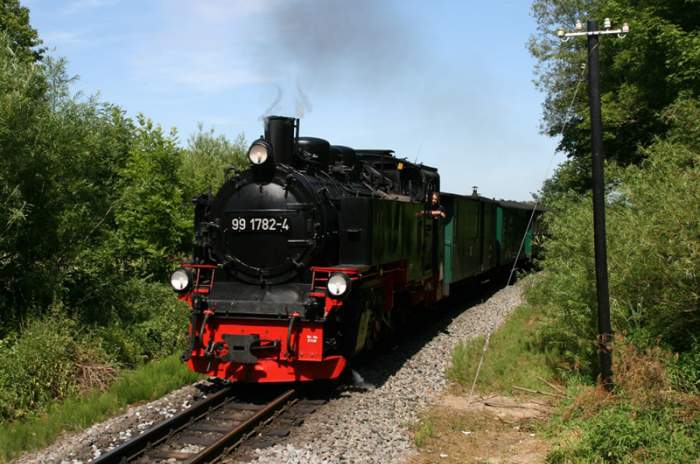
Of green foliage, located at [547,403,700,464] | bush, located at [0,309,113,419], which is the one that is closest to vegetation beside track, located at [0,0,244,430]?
bush, located at [0,309,113,419]

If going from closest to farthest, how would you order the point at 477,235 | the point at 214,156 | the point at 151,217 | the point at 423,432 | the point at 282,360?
the point at 423,432 → the point at 282,360 → the point at 151,217 → the point at 477,235 → the point at 214,156

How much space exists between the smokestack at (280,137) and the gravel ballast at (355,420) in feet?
9.54

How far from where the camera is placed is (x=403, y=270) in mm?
9695

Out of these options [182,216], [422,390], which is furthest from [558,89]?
[422,390]

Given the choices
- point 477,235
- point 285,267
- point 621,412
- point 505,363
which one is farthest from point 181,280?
point 477,235

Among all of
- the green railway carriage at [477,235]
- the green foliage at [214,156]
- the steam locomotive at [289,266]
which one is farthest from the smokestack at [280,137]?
the green foliage at [214,156]

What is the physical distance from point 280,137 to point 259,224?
118cm

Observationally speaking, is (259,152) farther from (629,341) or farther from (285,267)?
(629,341)

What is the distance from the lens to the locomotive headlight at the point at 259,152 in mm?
7703

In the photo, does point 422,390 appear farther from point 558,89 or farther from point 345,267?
point 558,89

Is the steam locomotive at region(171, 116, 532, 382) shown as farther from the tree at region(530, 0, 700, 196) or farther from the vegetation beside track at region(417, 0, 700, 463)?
the tree at region(530, 0, 700, 196)

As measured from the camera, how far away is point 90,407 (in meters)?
6.88

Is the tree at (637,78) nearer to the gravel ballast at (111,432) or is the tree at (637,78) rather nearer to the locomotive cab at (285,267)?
the locomotive cab at (285,267)

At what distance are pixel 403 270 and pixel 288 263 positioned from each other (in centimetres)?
255
